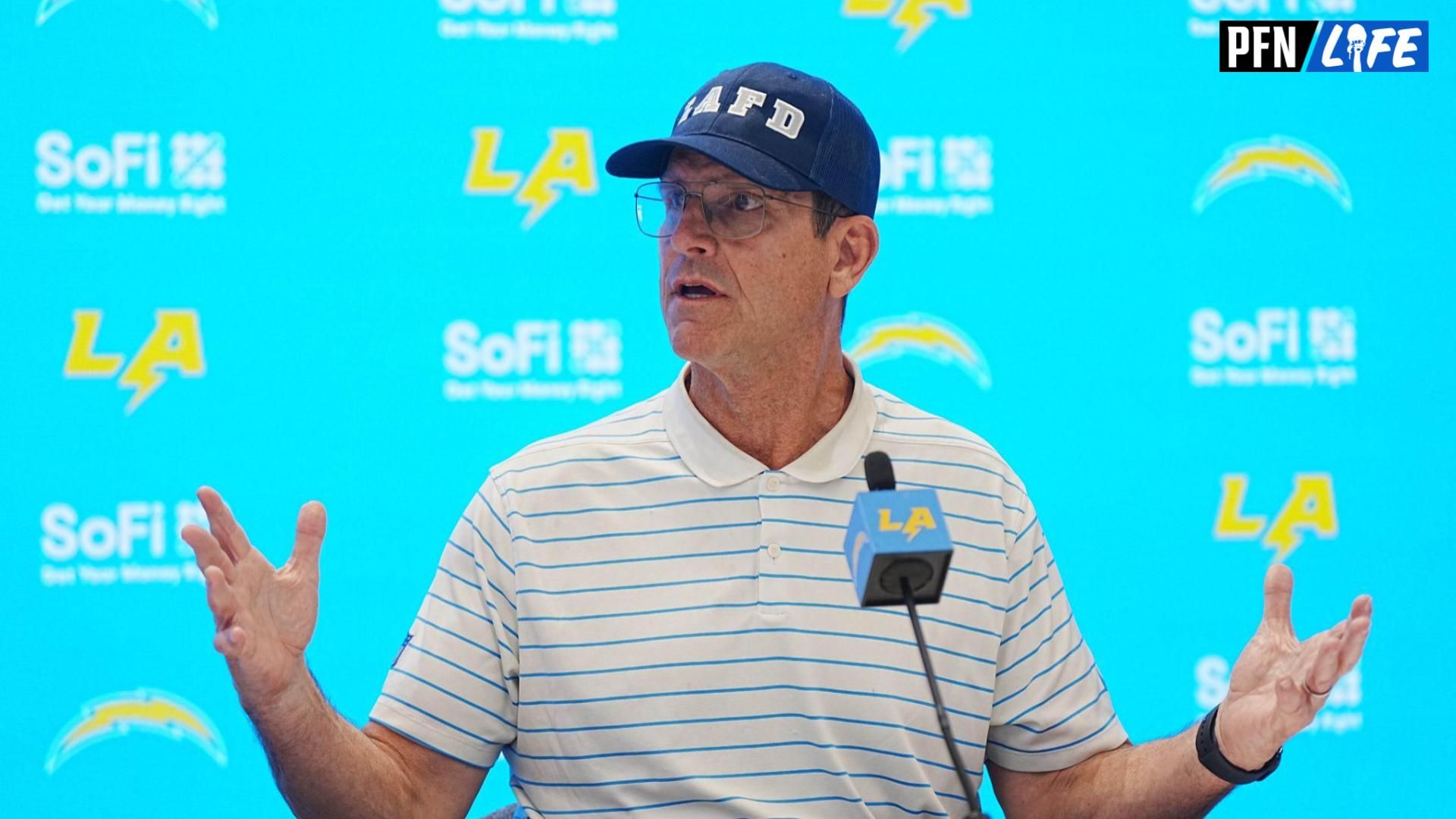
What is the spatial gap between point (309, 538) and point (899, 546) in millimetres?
700

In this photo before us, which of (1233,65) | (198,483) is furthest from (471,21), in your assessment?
(1233,65)

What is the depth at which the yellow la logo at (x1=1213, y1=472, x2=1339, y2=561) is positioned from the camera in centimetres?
314

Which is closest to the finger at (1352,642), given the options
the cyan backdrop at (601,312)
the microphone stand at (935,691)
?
the microphone stand at (935,691)

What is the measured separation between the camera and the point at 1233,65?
3.16 meters

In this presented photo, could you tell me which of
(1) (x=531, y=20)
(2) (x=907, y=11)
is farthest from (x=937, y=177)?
(1) (x=531, y=20)

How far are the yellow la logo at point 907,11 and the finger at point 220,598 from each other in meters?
2.02

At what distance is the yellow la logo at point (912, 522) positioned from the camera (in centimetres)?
121

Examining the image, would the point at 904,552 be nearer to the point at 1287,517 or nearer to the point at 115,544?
the point at 115,544

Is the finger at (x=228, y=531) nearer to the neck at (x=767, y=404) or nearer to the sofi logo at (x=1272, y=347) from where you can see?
the neck at (x=767, y=404)

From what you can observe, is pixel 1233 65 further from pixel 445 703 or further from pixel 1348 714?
pixel 445 703

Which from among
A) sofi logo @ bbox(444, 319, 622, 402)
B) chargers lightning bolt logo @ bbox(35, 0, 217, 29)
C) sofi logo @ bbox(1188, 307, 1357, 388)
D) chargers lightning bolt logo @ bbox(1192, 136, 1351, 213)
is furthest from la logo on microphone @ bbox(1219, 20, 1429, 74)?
chargers lightning bolt logo @ bbox(35, 0, 217, 29)

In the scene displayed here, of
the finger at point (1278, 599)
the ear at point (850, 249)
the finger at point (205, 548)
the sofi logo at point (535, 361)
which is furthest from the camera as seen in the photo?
the sofi logo at point (535, 361)

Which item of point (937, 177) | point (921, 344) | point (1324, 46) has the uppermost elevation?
point (1324, 46)

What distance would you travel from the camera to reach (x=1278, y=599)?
166 centimetres
